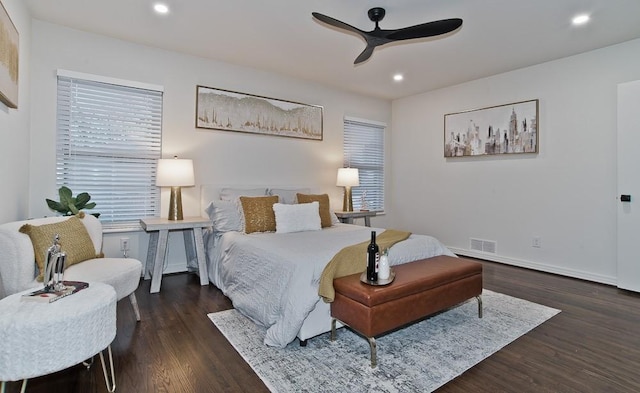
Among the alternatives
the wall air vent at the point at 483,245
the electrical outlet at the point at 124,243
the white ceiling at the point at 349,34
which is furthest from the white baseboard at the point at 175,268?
the wall air vent at the point at 483,245

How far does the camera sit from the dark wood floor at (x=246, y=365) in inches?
72.0

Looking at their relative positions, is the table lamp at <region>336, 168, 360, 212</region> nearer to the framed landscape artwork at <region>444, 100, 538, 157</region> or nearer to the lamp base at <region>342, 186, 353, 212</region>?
the lamp base at <region>342, 186, 353, 212</region>

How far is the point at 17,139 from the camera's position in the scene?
2707mm

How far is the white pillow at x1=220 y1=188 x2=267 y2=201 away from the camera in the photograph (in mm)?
4035

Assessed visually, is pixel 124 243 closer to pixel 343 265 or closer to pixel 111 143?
pixel 111 143

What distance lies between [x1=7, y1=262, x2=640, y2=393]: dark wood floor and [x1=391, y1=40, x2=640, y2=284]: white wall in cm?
102

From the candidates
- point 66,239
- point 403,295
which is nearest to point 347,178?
point 403,295

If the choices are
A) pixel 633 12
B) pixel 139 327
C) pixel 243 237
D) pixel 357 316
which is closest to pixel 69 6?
pixel 243 237

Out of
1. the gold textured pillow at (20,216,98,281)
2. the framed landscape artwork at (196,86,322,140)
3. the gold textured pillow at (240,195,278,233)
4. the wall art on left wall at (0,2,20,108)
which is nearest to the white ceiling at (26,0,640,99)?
the framed landscape artwork at (196,86,322,140)

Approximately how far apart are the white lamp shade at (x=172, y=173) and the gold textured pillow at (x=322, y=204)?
4.49 feet

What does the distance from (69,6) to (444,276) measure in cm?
393

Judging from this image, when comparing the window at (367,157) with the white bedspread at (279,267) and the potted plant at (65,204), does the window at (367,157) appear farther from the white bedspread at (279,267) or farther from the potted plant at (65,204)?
the potted plant at (65,204)

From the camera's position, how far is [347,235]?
3.29 metres

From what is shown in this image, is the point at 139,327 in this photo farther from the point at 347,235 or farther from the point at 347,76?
the point at 347,76
